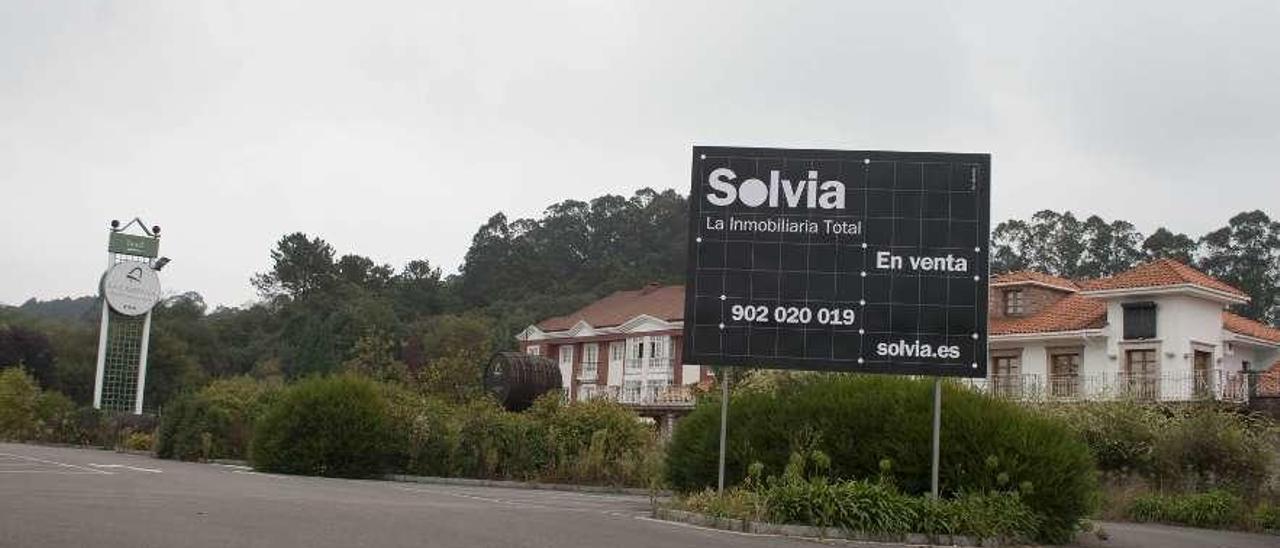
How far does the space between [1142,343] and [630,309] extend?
3124cm

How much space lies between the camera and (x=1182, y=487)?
24.4 metres

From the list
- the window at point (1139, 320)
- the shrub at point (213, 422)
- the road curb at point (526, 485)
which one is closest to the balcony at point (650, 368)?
the window at point (1139, 320)

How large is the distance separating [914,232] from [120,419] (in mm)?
33552

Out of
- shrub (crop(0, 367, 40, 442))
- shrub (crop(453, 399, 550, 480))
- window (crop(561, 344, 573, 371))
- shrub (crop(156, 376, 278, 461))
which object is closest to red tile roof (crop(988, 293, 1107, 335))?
shrub (crop(453, 399, 550, 480))

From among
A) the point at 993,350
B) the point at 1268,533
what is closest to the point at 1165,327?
the point at 993,350

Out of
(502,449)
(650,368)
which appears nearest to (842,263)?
(502,449)

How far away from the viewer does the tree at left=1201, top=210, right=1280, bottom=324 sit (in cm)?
7881

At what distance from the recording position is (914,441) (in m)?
14.5

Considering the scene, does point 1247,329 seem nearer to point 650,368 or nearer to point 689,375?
point 689,375

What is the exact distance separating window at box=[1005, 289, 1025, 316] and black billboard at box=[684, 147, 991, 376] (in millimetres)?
36693

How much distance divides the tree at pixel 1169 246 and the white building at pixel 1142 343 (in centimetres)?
3759

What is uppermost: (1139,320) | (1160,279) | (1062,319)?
(1160,279)

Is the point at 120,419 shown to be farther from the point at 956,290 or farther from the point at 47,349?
the point at 47,349

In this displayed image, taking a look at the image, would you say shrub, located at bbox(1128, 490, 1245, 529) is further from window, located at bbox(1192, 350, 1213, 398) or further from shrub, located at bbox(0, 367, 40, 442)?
shrub, located at bbox(0, 367, 40, 442)
